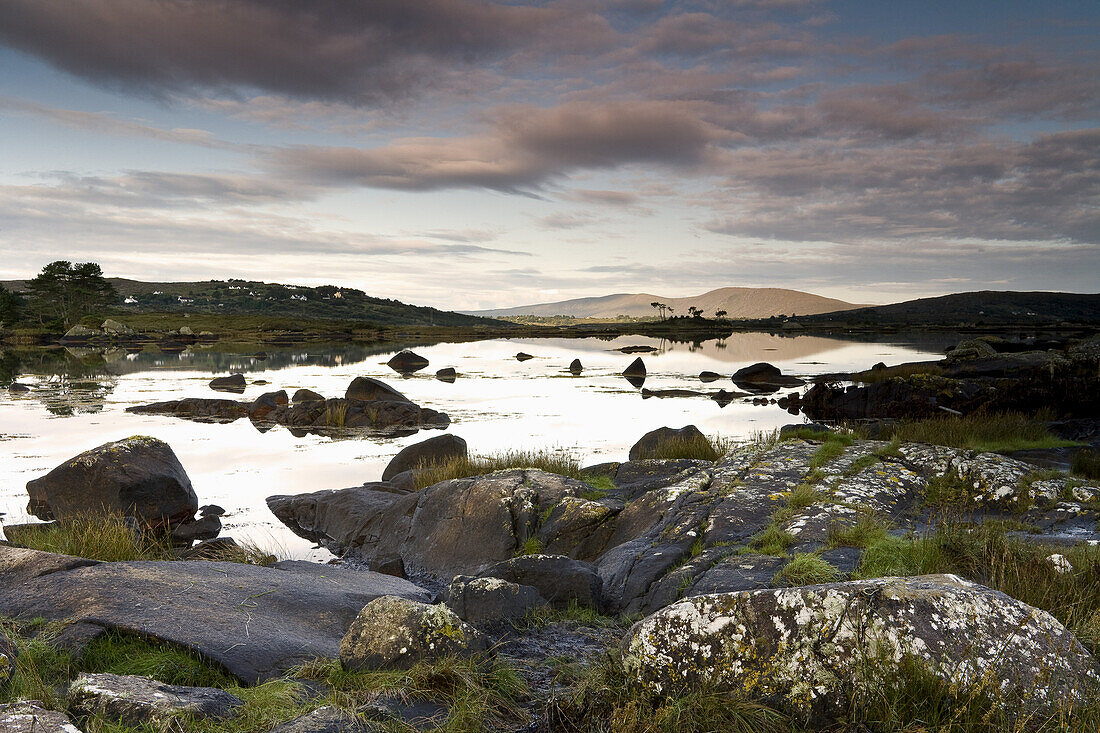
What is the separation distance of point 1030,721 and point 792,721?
4.31 feet

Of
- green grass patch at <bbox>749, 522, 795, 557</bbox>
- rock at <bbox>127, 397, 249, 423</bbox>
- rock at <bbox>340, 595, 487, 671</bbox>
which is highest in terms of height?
green grass patch at <bbox>749, 522, 795, 557</bbox>

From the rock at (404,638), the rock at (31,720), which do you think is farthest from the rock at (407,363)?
the rock at (31,720)

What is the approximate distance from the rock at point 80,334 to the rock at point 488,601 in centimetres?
13171

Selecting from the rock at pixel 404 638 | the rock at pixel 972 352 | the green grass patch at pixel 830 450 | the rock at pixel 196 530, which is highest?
the rock at pixel 972 352

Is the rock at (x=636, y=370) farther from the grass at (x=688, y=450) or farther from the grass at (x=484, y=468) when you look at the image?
the grass at (x=484, y=468)

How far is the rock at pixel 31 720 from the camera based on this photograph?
3.77 m

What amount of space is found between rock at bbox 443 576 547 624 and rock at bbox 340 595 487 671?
57.0 inches

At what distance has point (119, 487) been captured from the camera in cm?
1567

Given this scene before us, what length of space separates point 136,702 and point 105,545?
25.8 ft

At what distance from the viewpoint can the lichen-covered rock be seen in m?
4.02

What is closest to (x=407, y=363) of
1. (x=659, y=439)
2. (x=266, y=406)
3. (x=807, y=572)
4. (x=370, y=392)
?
(x=370, y=392)

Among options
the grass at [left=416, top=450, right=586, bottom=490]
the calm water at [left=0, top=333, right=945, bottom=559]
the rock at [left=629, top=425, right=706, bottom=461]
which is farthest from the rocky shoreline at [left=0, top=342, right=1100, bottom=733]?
the calm water at [left=0, top=333, right=945, bottom=559]

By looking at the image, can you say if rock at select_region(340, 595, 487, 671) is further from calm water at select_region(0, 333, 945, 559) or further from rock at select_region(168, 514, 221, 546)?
rock at select_region(168, 514, 221, 546)

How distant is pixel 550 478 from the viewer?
14.1 metres
